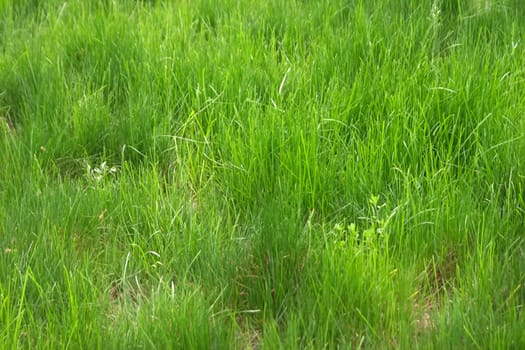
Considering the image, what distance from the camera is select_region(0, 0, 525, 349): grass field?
2.26m

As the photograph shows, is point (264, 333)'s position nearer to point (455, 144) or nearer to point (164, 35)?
point (455, 144)

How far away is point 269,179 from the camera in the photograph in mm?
2766

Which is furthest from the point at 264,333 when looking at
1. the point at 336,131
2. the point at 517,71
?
the point at 517,71

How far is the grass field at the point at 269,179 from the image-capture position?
2.26 metres

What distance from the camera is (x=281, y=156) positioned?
2.77 m

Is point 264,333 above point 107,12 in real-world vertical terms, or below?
below

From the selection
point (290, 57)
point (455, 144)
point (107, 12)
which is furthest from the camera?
point (107, 12)

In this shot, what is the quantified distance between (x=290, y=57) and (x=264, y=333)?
1.60 m

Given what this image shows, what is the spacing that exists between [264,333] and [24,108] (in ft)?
5.62

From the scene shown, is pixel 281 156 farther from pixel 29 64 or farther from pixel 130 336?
pixel 29 64

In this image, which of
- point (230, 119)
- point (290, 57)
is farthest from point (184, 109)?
point (290, 57)

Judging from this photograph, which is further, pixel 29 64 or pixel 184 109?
pixel 29 64

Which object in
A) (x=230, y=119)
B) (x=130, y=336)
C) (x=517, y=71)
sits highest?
(x=517, y=71)

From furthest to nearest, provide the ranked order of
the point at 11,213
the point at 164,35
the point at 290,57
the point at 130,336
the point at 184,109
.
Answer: the point at 164,35 → the point at 290,57 → the point at 184,109 → the point at 11,213 → the point at 130,336
